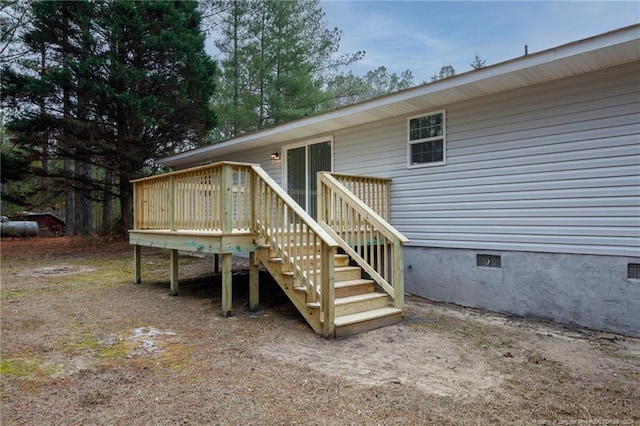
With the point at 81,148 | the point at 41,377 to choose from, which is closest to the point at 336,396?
the point at 41,377

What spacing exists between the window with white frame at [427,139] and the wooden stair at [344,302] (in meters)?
2.48

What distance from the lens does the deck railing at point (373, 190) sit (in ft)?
21.3

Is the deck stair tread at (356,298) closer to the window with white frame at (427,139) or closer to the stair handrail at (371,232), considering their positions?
the stair handrail at (371,232)

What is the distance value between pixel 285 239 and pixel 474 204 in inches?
120

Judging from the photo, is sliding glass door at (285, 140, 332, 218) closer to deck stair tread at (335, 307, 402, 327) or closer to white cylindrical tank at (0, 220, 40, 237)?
deck stair tread at (335, 307, 402, 327)

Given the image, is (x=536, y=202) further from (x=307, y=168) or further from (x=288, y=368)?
(x=307, y=168)

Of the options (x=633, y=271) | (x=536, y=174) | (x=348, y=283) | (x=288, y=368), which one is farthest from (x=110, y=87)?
(x=633, y=271)

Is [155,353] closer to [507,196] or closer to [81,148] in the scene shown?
[507,196]

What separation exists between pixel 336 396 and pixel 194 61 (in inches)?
515

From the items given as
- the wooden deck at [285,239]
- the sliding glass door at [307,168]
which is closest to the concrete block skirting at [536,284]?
the wooden deck at [285,239]

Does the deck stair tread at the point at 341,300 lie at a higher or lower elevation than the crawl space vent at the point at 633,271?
lower

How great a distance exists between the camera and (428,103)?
6277 millimetres

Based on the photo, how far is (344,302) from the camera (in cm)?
465

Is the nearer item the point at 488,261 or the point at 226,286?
the point at 226,286
